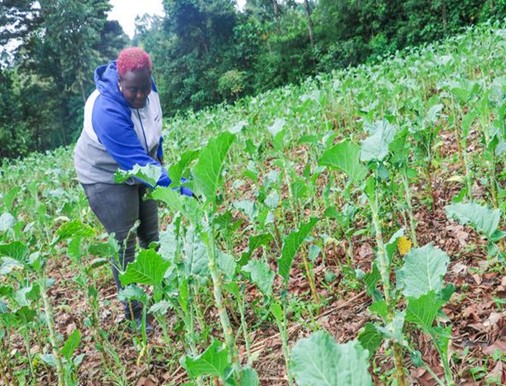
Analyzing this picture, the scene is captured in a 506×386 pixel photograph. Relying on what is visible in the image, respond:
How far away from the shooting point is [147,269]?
161 cm

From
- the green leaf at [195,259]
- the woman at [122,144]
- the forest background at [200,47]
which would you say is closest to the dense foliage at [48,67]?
the forest background at [200,47]

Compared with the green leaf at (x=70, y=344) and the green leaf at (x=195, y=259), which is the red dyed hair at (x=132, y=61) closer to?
the green leaf at (x=195, y=259)

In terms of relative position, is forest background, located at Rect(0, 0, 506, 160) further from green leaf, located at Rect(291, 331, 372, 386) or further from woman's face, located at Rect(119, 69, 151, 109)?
green leaf, located at Rect(291, 331, 372, 386)

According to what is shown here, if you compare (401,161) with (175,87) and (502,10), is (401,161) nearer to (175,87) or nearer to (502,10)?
(502,10)

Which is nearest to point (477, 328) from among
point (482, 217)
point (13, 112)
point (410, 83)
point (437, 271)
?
point (482, 217)

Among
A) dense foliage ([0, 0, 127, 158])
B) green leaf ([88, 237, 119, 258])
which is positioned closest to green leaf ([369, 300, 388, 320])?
green leaf ([88, 237, 119, 258])

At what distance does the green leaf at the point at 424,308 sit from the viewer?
1.12 metres

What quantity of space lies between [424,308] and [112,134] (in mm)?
2163

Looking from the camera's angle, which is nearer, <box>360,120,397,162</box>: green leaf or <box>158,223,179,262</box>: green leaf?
<box>360,120,397,162</box>: green leaf

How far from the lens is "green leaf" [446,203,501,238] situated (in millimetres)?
1573

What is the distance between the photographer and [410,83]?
18.3 feet

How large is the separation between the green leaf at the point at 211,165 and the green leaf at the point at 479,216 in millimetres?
844

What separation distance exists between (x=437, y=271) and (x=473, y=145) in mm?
3188

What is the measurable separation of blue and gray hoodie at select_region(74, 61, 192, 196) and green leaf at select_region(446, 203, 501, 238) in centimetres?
145
